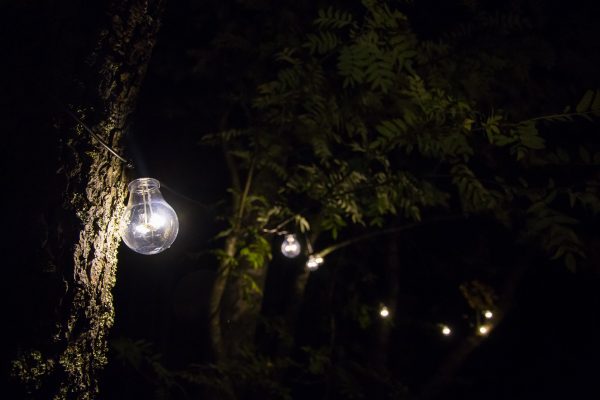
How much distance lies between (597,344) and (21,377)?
1443 cm

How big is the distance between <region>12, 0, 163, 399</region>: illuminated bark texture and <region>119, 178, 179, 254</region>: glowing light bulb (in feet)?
0.57

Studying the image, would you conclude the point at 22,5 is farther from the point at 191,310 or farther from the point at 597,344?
the point at 597,344

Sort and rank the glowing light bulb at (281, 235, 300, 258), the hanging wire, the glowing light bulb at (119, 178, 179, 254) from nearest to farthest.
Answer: the hanging wire
the glowing light bulb at (119, 178, 179, 254)
the glowing light bulb at (281, 235, 300, 258)

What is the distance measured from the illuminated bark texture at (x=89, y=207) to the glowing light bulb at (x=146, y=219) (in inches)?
6.9

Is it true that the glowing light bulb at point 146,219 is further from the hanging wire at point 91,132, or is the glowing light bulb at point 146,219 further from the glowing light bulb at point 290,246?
the glowing light bulb at point 290,246

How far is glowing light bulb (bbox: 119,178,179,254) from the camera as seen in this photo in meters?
2.66

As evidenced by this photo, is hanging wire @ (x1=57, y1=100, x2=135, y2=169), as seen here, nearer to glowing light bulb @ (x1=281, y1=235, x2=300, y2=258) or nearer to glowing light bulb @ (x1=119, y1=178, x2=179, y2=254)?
glowing light bulb @ (x1=119, y1=178, x2=179, y2=254)

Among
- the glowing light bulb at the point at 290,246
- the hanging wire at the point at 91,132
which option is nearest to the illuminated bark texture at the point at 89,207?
the hanging wire at the point at 91,132

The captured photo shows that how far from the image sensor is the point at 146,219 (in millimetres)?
2768

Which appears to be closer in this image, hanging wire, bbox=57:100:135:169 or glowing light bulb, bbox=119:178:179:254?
hanging wire, bbox=57:100:135:169

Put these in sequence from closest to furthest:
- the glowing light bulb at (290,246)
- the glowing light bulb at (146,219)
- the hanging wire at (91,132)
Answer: the hanging wire at (91,132) → the glowing light bulb at (146,219) → the glowing light bulb at (290,246)

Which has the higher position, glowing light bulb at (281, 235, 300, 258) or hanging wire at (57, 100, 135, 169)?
glowing light bulb at (281, 235, 300, 258)

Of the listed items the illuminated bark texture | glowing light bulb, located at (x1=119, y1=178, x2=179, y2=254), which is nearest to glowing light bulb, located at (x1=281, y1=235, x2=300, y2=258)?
glowing light bulb, located at (x1=119, y1=178, x2=179, y2=254)

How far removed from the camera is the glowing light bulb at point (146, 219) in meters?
2.66
